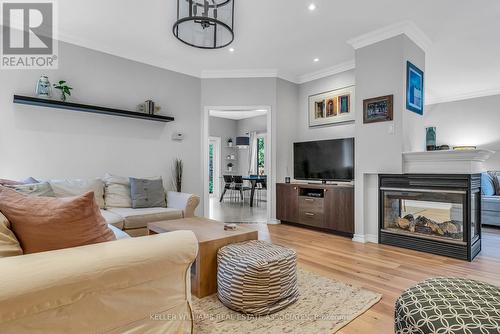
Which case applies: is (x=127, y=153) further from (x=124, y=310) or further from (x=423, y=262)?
(x=423, y=262)

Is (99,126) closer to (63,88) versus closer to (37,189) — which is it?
(63,88)

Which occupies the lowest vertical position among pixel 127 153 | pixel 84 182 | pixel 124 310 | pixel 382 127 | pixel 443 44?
pixel 124 310

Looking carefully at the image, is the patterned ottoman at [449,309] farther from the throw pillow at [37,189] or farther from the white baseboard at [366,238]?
the throw pillow at [37,189]

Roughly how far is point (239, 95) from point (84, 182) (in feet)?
9.45

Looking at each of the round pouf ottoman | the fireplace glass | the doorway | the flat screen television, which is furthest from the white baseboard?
the doorway

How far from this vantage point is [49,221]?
1.16 metres

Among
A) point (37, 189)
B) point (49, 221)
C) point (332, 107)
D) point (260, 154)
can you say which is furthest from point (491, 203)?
point (37, 189)

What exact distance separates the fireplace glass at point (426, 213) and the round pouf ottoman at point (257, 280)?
2.13 meters

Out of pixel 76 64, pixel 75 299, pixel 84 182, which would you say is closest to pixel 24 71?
pixel 76 64

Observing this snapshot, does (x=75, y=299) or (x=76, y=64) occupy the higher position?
(x=76, y=64)

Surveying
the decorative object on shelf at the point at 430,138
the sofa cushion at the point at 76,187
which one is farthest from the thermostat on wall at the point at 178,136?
the decorative object on shelf at the point at 430,138

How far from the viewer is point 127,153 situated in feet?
13.6

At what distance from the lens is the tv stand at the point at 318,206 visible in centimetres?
395

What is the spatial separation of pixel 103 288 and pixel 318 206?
366cm
